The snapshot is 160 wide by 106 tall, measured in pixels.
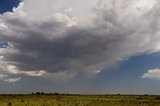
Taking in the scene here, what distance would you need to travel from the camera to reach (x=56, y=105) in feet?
163

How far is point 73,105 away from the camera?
50.1 meters

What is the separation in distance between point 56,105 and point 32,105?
4149 millimetres

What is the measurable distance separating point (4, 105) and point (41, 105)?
618 cm

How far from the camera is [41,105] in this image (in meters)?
49.2

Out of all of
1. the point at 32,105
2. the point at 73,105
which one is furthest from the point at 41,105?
the point at 73,105

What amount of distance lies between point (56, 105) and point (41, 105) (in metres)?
→ 2.60

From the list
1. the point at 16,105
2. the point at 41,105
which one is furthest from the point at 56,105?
the point at 16,105

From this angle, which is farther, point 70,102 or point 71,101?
point 71,101

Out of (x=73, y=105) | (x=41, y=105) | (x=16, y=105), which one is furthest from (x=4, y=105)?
(x=73, y=105)

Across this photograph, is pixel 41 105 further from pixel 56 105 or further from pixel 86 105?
pixel 86 105

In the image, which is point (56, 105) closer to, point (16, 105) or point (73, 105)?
point (73, 105)

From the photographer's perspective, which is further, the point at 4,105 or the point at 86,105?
the point at 86,105

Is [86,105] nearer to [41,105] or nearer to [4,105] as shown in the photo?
[41,105]

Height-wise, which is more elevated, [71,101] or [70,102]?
[71,101]
